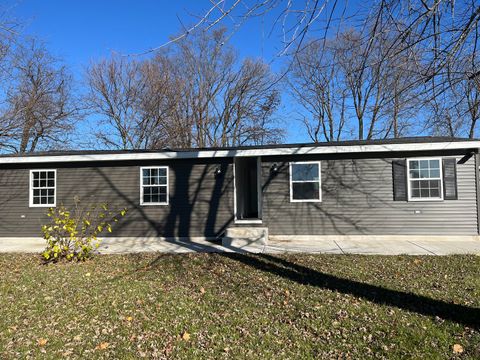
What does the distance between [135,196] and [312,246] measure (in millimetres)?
5740

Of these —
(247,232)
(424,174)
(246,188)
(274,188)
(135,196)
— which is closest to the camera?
(247,232)

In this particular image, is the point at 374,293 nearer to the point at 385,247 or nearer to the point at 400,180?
the point at 385,247

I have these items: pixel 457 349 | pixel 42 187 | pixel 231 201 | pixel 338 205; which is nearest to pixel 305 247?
pixel 338 205

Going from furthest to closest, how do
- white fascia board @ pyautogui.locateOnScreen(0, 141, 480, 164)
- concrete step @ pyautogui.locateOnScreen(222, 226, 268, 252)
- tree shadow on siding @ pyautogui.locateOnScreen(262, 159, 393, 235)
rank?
tree shadow on siding @ pyautogui.locateOnScreen(262, 159, 393, 235)
white fascia board @ pyautogui.locateOnScreen(0, 141, 480, 164)
concrete step @ pyautogui.locateOnScreen(222, 226, 268, 252)

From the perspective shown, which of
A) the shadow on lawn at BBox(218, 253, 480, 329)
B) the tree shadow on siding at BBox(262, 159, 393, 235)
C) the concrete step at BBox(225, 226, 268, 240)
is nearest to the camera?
the shadow on lawn at BBox(218, 253, 480, 329)

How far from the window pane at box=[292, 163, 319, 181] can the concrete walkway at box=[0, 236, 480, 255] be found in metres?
1.91

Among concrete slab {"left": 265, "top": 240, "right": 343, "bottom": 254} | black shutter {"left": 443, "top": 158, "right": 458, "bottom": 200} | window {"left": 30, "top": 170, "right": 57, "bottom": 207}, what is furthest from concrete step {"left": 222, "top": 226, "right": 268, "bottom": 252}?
window {"left": 30, "top": 170, "right": 57, "bottom": 207}

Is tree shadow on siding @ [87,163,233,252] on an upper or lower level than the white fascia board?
lower

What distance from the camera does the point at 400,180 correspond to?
34.7 feet

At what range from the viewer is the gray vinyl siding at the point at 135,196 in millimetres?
11203

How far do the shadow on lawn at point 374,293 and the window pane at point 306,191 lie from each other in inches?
146

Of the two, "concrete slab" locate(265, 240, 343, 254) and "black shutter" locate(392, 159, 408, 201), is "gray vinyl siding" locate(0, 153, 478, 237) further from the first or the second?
"concrete slab" locate(265, 240, 343, 254)

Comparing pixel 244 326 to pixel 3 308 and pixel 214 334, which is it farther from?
pixel 3 308

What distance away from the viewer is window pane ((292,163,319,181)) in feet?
36.2
